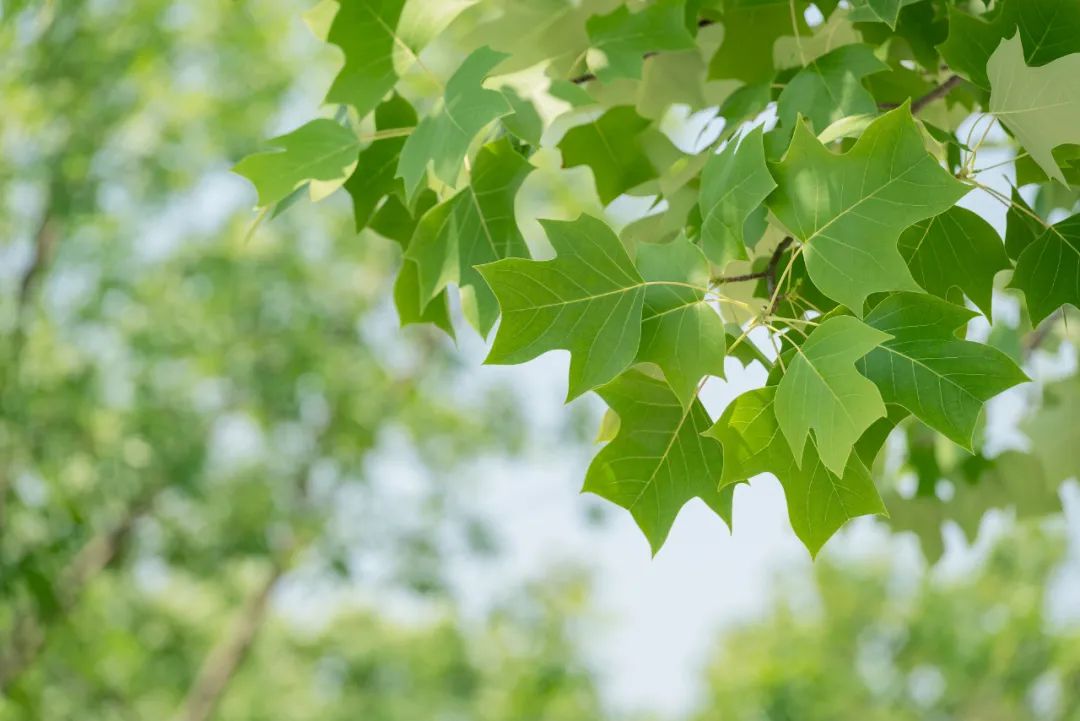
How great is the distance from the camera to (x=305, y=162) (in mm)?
768

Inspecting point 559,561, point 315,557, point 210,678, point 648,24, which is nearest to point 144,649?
point 210,678

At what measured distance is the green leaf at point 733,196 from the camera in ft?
2.01

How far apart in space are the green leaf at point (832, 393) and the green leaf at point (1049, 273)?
0.23 metres

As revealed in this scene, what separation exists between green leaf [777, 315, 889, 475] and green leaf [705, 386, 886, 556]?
0.04 m

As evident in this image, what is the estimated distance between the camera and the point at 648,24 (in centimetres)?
80

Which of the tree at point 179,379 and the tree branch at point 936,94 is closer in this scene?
the tree branch at point 936,94

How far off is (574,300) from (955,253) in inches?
11.1

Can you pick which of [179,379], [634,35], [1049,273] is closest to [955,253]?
[1049,273]

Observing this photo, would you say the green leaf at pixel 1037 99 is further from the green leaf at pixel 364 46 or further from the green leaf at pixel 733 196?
the green leaf at pixel 364 46

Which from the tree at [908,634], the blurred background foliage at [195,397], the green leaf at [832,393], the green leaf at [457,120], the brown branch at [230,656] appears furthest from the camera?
the tree at [908,634]

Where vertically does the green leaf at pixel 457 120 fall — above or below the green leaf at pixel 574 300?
above

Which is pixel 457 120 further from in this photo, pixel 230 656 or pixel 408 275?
pixel 230 656

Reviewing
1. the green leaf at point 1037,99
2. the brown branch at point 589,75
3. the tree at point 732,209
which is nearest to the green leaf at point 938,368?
the tree at point 732,209

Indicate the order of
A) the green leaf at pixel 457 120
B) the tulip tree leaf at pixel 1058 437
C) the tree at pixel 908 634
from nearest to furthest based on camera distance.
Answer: the green leaf at pixel 457 120, the tulip tree leaf at pixel 1058 437, the tree at pixel 908 634
